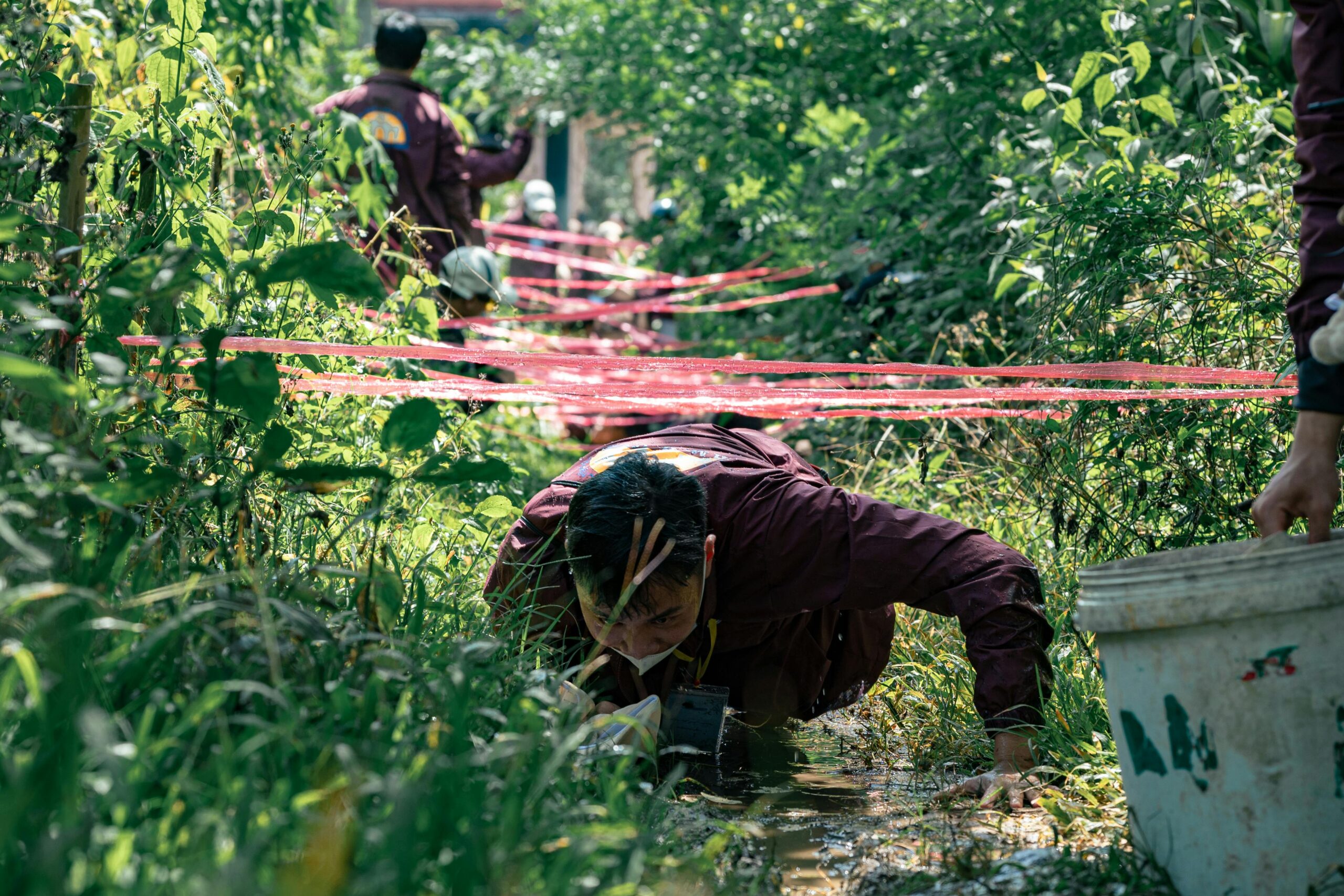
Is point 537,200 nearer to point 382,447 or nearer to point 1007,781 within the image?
point 1007,781

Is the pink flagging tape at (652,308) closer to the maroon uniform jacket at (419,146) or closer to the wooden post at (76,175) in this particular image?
the maroon uniform jacket at (419,146)

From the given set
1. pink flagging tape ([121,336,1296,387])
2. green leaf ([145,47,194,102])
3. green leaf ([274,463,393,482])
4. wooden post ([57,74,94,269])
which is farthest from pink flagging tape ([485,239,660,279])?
green leaf ([274,463,393,482])

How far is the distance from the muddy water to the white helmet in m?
10.8

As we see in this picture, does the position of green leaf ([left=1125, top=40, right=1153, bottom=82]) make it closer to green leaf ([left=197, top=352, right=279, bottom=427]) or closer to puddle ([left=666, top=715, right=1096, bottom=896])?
puddle ([left=666, top=715, right=1096, bottom=896])

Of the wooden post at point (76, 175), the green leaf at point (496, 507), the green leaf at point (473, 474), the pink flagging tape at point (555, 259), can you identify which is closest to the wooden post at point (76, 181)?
the wooden post at point (76, 175)

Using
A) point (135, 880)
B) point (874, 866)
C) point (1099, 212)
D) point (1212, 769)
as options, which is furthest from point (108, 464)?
point (1099, 212)

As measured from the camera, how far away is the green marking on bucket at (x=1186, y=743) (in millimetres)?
1780

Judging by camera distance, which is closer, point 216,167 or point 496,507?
point 496,507

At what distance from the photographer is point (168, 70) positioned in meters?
2.90

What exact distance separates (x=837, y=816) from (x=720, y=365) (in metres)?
1.18

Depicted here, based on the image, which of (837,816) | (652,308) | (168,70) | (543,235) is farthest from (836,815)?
(543,235)

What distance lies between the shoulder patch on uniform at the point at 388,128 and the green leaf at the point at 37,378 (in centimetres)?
467

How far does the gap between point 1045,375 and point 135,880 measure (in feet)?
7.81

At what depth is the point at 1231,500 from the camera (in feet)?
10.1
